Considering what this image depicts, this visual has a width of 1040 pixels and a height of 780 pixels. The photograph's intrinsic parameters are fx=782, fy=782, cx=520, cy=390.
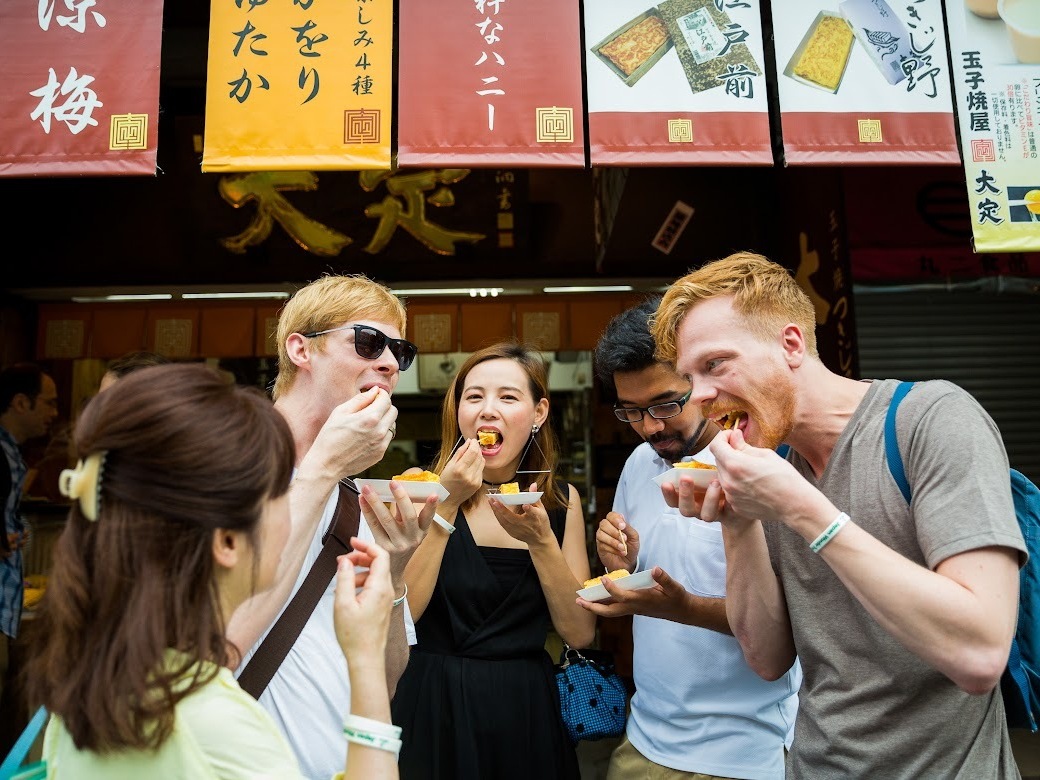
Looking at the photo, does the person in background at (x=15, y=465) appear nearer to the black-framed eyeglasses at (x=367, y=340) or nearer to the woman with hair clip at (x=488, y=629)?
the woman with hair clip at (x=488, y=629)

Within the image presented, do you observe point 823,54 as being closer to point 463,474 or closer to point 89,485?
point 463,474

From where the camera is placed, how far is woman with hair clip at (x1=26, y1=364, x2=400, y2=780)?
1.43 m

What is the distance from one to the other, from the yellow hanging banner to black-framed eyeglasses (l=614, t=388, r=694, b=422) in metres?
1.70

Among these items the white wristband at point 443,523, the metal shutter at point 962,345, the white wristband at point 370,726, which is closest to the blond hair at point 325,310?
the white wristband at point 443,523

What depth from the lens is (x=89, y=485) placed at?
1487 mm

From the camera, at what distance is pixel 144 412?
1495 mm

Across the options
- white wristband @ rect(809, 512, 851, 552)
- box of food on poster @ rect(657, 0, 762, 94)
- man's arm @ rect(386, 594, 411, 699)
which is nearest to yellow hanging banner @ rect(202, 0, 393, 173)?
box of food on poster @ rect(657, 0, 762, 94)

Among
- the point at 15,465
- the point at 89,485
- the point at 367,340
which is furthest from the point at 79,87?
the point at 89,485

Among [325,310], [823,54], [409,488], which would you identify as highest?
[823,54]

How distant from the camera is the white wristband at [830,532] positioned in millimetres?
1873

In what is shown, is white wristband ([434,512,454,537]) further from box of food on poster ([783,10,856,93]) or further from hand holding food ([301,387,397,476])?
box of food on poster ([783,10,856,93])

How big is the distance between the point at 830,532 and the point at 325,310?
70.0 inches

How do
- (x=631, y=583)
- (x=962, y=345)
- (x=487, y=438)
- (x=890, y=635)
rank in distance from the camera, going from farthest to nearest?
(x=962, y=345) → (x=487, y=438) → (x=631, y=583) → (x=890, y=635)

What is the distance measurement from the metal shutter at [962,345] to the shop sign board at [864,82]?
402 cm
